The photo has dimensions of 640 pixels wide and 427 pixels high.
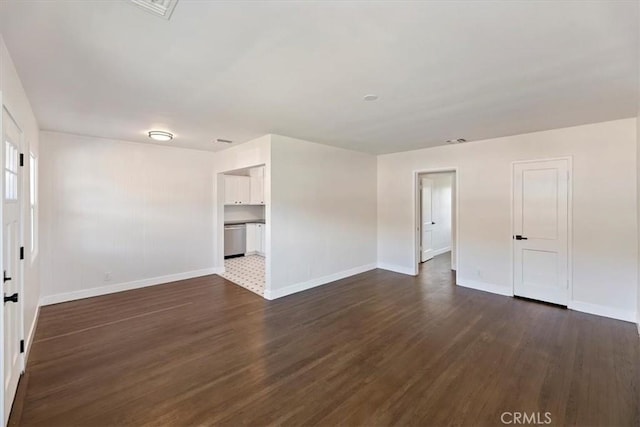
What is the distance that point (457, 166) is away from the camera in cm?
513

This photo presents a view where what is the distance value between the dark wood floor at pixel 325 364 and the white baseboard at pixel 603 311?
0.19m

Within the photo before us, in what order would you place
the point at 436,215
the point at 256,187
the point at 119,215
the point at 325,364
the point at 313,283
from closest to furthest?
1. the point at 325,364
2. the point at 119,215
3. the point at 313,283
4. the point at 256,187
5. the point at 436,215

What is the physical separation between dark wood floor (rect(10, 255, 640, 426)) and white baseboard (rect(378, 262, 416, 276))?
1.48m

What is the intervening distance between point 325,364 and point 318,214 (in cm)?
285

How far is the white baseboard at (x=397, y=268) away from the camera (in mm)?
5827

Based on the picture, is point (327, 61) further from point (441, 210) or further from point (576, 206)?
point (441, 210)

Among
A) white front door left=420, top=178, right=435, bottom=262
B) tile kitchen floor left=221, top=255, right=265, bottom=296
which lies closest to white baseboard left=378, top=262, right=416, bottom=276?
white front door left=420, top=178, right=435, bottom=262

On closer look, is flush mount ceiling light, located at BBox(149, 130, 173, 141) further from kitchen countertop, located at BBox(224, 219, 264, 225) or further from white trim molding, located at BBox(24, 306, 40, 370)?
kitchen countertop, located at BBox(224, 219, 264, 225)

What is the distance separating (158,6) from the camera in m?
1.51

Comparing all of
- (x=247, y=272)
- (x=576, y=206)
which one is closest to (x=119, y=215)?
(x=247, y=272)

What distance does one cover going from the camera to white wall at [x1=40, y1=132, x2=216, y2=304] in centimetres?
425

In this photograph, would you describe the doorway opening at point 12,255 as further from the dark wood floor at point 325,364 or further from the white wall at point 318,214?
the white wall at point 318,214

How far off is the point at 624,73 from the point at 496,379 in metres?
2.79

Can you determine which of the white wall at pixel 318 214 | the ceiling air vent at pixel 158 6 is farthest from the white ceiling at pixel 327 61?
the white wall at pixel 318 214
